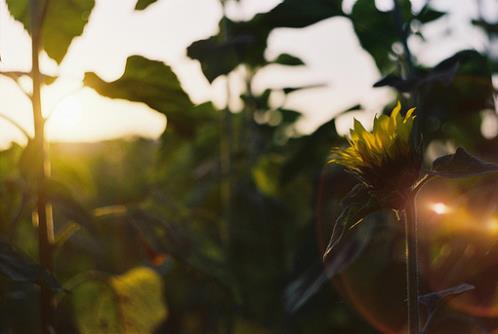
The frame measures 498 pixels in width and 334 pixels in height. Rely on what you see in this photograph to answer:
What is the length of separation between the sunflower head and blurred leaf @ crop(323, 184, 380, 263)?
1 cm

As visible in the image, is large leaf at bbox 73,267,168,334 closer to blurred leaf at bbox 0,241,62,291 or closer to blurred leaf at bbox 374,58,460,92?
blurred leaf at bbox 0,241,62,291

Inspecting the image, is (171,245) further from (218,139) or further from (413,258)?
(218,139)

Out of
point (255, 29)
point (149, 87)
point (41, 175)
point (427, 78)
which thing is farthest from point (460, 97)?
point (41, 175)

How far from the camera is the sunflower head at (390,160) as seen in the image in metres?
0.91

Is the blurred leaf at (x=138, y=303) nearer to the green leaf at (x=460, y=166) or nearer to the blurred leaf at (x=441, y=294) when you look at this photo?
the blurred leaf at (x=441, y=294)

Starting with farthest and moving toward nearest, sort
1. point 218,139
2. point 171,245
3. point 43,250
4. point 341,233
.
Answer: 1. point 218,139
2. point 171,245
3. point 43,250
4. point 341,233

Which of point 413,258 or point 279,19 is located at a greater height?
point 279,19

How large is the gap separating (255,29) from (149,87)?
329 mm

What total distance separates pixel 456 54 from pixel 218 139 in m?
1.45

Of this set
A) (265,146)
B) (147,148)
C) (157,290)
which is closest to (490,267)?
(157,290)

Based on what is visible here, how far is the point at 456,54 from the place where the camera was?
1.23 metres

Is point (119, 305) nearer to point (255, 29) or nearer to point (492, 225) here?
point (255, 29)

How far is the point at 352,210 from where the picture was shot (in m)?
0.92

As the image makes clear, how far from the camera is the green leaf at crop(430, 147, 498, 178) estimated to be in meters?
0.87
